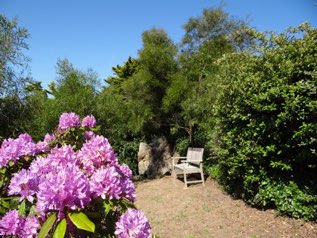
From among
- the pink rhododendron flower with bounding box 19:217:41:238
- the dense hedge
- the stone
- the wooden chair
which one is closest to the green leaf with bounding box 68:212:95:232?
the pink rhododendron flower with bounding box 19:217:41:238

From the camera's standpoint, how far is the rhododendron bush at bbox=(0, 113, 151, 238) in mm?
1135

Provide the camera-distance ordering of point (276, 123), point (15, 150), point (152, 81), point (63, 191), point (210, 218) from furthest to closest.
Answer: point (152, 81) < point (210, 218) < point (276, 123) < point (15, 150) < point (63, 191)

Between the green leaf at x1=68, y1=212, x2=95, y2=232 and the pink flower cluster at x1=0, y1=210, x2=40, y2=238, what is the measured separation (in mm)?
269

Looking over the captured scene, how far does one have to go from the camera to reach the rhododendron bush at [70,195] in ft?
3.72

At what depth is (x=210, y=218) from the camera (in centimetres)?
545

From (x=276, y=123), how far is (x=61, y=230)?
4.64m

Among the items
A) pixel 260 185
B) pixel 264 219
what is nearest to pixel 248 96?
pixel 260 185

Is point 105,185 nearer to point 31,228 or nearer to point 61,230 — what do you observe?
point 61,230

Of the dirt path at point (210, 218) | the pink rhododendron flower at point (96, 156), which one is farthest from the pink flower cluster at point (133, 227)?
the dirt path at point (210, 218)

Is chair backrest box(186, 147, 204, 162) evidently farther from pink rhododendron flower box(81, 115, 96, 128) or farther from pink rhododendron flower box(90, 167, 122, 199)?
pink rhododendron flower box(90, 167, 122, 199)

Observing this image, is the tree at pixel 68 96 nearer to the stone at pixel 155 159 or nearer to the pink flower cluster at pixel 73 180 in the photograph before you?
the stone at pixel 155 159

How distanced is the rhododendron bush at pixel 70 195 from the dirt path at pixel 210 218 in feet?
11.7

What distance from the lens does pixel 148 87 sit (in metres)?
10.3

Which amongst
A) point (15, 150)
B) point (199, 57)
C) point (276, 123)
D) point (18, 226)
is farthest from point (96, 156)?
point (199, 57)
